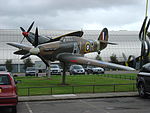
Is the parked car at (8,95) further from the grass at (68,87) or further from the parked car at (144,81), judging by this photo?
the parked car at (144,81)

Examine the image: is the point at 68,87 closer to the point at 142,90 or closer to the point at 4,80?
the point at 142,90

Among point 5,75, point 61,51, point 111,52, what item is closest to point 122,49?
point 111,52

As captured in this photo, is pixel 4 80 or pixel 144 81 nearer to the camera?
pixel 4 80

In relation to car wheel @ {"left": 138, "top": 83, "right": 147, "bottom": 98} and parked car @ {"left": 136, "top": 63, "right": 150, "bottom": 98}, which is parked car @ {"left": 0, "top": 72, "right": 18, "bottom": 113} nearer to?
parked car @ {"left": 136, "top": 63, "right": 150, "bottom": 98}

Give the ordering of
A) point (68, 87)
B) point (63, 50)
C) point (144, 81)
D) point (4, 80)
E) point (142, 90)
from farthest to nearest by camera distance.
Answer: point (63, 50)
point (68, 87)
point (142, 90)
point (144, 81)
point (4, 80)

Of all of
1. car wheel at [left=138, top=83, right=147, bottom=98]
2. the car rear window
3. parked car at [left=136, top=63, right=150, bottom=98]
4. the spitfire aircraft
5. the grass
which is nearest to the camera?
the car rear window

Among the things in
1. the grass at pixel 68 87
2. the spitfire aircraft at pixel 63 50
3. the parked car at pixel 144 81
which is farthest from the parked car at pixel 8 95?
the spitfire aircraft at pixel 63 50

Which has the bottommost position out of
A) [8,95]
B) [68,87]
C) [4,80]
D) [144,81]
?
[68,87]

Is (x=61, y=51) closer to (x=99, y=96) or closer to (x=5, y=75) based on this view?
(x=99, y=96)

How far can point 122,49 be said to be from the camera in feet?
299

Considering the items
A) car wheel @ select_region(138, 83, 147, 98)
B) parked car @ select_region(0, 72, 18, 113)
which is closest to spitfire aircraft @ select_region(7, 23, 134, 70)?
car wheel @ select_region(138, 83, 147, 98)

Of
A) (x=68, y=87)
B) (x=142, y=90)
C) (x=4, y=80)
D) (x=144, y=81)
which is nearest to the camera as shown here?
(x=4, y=80)

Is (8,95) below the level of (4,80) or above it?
below

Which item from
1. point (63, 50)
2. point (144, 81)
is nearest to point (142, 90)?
point (144, 81)
